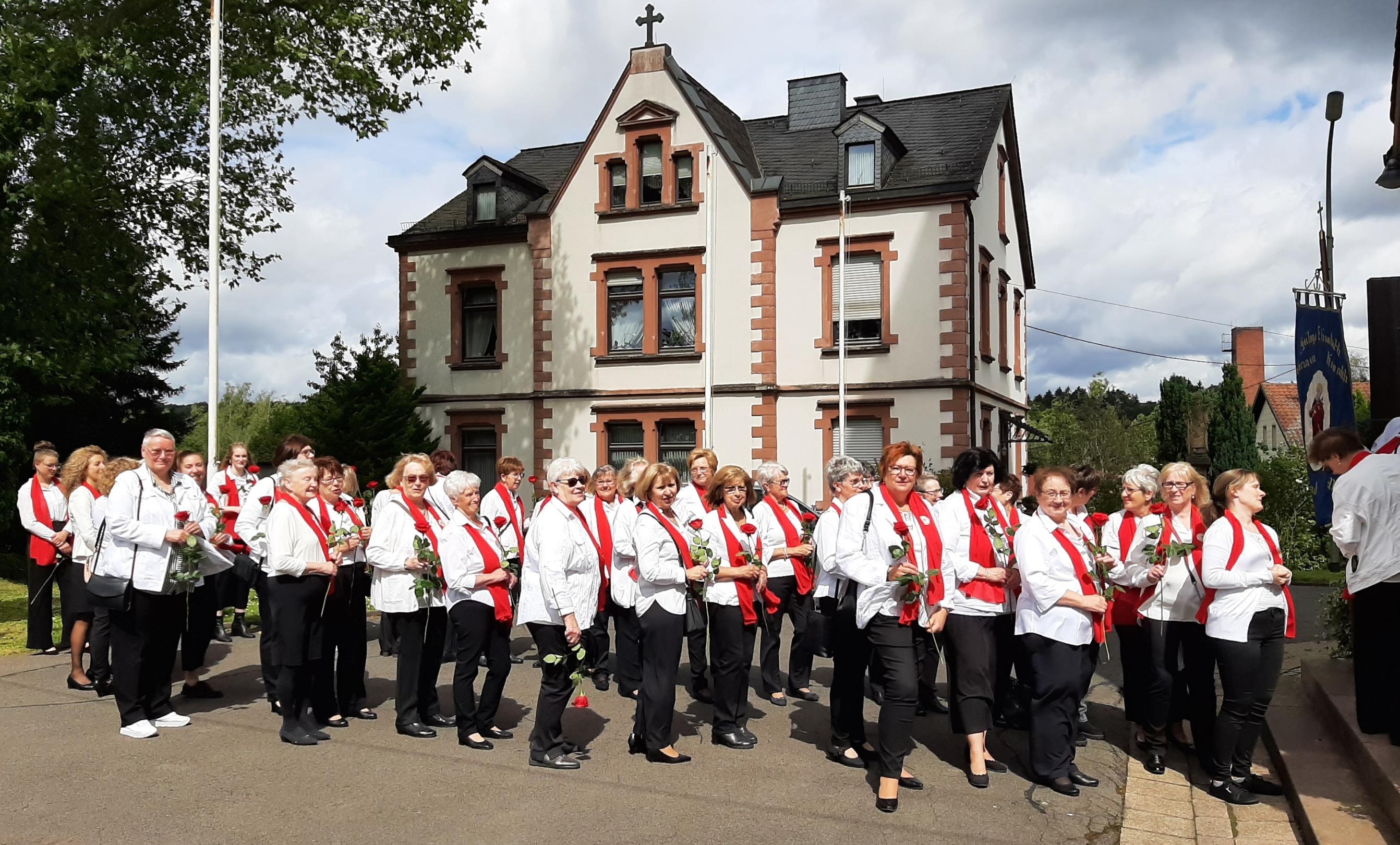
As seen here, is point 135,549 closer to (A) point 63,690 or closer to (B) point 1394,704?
(A) point 63,690

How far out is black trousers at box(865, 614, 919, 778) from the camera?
19.8ft

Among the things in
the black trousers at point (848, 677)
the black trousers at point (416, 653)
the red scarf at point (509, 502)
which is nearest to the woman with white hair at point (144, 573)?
the black trousers at point (416, 653)

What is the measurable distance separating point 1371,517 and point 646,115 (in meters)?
20.9

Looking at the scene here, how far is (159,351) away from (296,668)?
23350mm

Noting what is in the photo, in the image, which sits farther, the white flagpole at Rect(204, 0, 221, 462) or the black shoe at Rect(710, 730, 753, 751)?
the white flagpole at Rect(204, 0, 221, 462)

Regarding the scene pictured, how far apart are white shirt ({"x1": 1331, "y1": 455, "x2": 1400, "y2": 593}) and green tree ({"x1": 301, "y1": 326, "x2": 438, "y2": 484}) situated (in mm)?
20112

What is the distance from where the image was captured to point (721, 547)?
7617mm

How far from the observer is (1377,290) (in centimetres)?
781

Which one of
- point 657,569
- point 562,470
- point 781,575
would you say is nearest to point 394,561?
point 562,470

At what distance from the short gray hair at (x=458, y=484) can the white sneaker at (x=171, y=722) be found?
265 centimetres

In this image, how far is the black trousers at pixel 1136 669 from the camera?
6934 mm

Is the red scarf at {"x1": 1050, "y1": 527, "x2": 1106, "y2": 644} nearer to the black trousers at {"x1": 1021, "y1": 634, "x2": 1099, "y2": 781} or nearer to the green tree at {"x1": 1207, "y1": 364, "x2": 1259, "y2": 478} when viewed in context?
the black trousers at {"x1": 1021, "y1": 634, "x2": 1099, "y2": 781}

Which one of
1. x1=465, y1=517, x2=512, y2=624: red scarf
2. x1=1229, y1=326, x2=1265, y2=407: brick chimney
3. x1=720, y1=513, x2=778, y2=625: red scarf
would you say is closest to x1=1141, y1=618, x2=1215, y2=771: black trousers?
x1=720, y1=513, x2=778, y2=625: red scarf

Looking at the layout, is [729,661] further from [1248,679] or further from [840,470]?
[1248,679]
